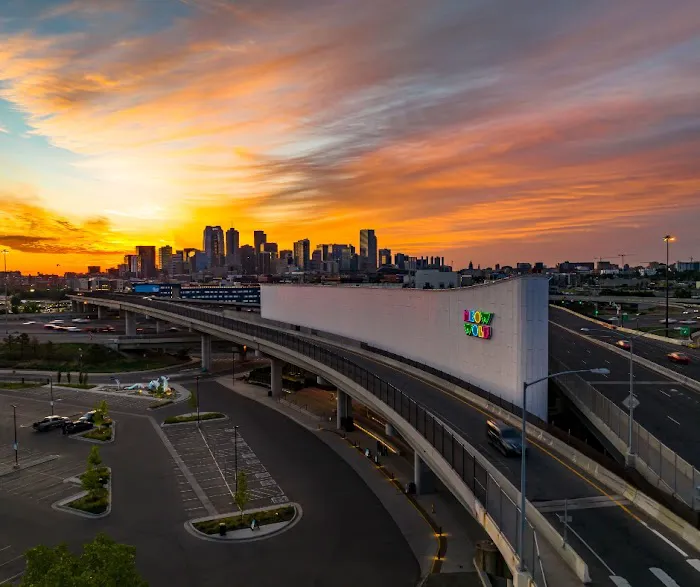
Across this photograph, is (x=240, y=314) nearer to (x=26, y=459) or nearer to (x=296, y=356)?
(x=296, y=356)

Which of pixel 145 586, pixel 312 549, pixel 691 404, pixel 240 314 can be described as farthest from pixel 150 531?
pixel 240 314

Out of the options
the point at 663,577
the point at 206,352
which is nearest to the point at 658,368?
the point at 663,577

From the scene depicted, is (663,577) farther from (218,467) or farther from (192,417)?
(192,417)

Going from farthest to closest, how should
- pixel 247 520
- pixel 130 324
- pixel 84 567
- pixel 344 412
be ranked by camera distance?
pixel 130 324 < pixel 344 412 < pixel 247 520 < pixel 84 567

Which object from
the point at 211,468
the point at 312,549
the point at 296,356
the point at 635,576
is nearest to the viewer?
the point at 635,576

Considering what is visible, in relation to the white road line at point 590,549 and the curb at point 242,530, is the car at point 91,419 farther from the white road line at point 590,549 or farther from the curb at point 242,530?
the white road line at point 590,549

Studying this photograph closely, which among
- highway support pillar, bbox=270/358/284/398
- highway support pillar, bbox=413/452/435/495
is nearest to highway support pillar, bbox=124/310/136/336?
highway support pillar, bbox=270/358/284/398
